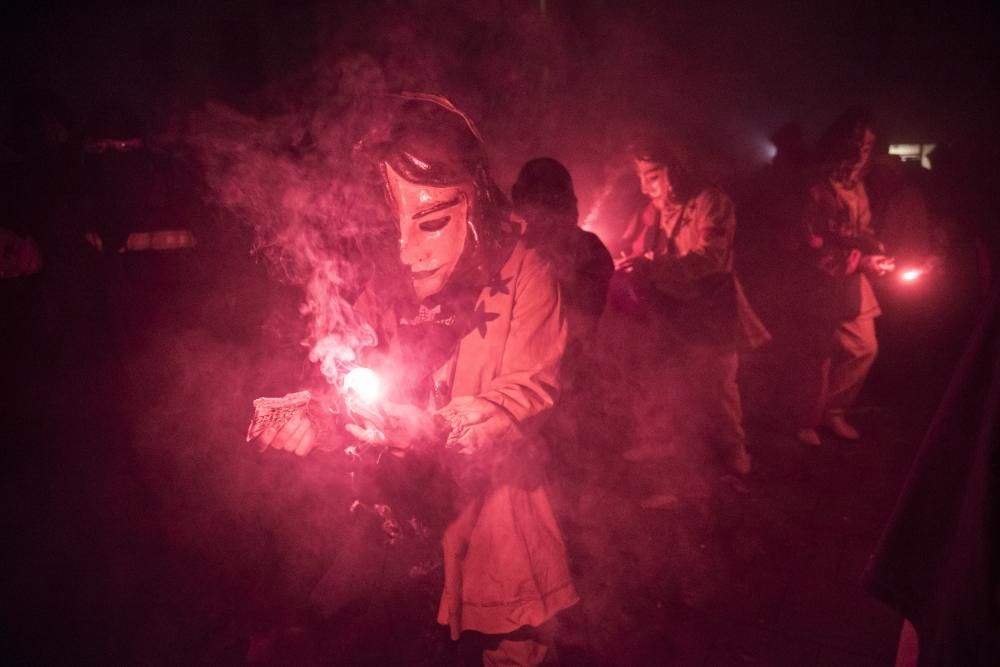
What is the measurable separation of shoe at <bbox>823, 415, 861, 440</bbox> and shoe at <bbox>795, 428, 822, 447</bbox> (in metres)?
0.30

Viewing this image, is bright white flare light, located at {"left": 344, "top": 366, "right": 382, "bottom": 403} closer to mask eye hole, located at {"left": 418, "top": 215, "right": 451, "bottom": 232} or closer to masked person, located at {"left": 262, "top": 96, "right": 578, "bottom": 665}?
masked person, located at {"left": 262, "top": 96, "right": 578, "bottom": 665}

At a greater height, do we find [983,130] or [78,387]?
[983,130]

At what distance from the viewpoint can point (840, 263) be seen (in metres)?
5.33

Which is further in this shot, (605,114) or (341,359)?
(605,114)

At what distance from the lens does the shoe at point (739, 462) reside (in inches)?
207

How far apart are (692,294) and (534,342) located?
127 inches

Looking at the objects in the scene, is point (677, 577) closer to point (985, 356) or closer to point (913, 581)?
point (913, 581)

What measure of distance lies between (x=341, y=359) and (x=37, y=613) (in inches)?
111

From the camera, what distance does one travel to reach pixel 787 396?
646 cm

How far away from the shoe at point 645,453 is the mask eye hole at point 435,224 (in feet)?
13.3

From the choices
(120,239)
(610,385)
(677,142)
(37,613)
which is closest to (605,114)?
(677,142)

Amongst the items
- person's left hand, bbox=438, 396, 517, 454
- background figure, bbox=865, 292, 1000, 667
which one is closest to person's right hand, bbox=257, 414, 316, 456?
person's left hand, bbox=438, 396, 517, 454

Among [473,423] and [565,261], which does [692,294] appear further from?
[473,423]

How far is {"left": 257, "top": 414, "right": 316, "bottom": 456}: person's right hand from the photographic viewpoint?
196 cm
